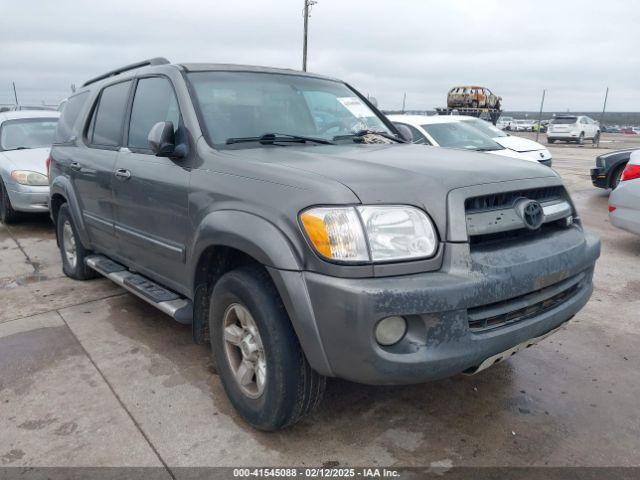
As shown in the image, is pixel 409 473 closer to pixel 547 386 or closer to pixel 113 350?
pixel 547 386

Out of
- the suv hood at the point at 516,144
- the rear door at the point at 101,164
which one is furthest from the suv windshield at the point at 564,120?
the rear door at the point at 101,164

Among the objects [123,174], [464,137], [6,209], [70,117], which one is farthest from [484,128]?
[6,209]

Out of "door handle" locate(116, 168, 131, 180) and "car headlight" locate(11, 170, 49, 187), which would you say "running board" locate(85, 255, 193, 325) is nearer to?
"door handle" locate(116, 168, 131, 180)

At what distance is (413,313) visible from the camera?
2.05 metres

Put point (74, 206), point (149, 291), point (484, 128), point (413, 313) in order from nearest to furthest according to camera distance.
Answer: point (413, 313), point (149, 291), point (74, 206), point (484, 128)

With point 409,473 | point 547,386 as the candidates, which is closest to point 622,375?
point 547,386

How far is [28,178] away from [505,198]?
6.79 m

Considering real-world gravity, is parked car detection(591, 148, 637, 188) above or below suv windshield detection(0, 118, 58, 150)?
below

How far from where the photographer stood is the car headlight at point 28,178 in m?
7.20

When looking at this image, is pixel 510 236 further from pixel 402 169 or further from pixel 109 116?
pixel 109 116

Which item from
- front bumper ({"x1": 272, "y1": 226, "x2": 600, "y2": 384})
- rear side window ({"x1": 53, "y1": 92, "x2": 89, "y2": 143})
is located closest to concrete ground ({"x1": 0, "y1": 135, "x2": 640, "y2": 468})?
front bumper ({"x1": 272, "y1": 226, "x2": 600, "y2": 384})

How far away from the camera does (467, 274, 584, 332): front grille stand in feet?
7.25

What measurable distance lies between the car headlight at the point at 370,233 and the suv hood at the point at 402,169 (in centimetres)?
6

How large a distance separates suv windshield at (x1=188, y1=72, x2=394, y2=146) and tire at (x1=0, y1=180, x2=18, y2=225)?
563 cm
